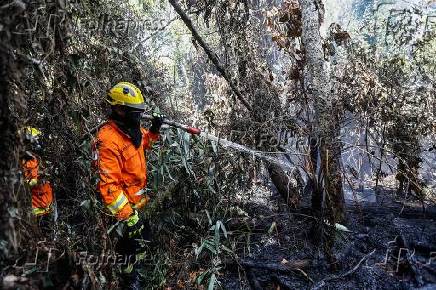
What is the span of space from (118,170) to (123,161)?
0.21 meters

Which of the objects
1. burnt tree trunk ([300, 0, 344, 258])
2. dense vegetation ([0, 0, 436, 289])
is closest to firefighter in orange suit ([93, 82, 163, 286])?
dense vegetation ([0, 0, 436, 289])

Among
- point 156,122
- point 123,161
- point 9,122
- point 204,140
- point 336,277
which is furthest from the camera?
point 204,140

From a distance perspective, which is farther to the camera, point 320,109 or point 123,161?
point 320,109

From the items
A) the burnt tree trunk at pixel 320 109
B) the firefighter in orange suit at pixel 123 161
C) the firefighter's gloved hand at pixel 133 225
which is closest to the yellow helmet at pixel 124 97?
the firefighter in orange suit at pixel 123 161

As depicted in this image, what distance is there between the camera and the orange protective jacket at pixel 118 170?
3.74m

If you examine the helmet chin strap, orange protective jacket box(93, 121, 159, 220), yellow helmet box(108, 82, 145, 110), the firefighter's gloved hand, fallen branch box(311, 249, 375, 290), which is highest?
yellow helmet box(108, 82, 145, 110)

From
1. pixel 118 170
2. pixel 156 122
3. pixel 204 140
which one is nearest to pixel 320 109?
pixel 204 140

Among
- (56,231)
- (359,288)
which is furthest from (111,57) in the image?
(359,288)

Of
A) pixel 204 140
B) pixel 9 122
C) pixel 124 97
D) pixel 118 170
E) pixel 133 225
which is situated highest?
pixel 124 97

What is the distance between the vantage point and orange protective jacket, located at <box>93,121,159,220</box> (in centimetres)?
374

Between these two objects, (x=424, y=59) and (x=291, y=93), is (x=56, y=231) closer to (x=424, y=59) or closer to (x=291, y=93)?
(x=291, y=93)

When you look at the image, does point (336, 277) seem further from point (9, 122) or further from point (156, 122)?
point (9, 122)

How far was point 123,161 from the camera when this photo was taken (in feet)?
13.4

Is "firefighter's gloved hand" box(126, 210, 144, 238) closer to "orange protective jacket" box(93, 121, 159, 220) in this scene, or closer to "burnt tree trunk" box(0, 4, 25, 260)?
"orange protective jacket" box(93, 121, 159, 220)
